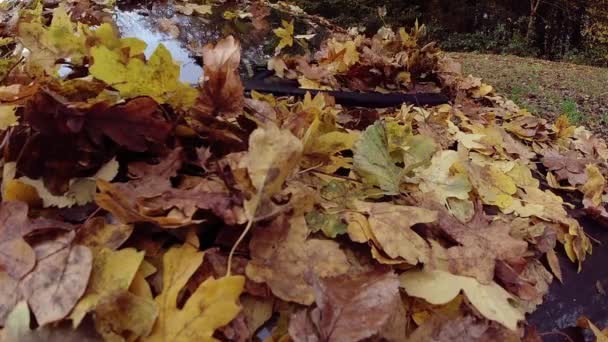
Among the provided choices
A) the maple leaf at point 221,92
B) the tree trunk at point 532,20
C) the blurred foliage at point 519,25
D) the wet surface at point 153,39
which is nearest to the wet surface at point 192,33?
the wet surface at point 153,39

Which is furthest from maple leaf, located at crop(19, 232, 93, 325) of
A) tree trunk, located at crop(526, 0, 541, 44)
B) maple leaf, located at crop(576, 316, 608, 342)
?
tree trunk, located at crop(526, 0, 541, 44)

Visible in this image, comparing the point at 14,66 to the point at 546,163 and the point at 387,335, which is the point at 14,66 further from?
the point at 546,163

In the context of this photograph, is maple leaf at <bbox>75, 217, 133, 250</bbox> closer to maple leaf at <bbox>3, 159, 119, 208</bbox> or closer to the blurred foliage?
maple leaf at <bbox>3, 159, 119, 208</bbox>

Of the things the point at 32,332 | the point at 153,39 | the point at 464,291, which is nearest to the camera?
the point at 32,332

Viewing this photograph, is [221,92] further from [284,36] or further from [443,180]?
[284,36]

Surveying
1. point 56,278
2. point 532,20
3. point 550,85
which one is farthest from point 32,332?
point 532,20

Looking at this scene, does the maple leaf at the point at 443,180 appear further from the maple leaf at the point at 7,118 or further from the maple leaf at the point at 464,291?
the maple leaf at the point at 7,118
